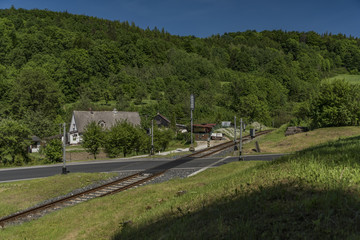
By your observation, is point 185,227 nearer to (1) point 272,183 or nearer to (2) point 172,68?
(1) point 272,183

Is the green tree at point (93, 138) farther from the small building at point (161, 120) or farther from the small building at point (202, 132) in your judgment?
the small building at point (161, 120)

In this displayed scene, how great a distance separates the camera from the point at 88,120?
236 feet

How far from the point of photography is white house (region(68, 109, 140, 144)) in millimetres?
70375

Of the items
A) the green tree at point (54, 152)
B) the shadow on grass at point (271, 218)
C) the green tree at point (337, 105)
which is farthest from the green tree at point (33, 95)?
the shadow on grass at point (271, 218)

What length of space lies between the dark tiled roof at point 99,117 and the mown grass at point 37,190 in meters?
48.7

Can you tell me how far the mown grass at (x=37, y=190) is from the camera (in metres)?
16.0

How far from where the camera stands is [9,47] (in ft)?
363

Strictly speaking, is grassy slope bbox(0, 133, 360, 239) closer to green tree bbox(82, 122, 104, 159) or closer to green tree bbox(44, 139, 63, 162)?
green tree bbox(44, 139, 63, 162)

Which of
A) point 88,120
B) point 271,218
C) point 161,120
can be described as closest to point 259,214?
point 271,218

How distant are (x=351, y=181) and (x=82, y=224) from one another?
10.2 meters

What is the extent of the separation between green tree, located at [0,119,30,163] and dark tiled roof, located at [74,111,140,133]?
30.1 meters

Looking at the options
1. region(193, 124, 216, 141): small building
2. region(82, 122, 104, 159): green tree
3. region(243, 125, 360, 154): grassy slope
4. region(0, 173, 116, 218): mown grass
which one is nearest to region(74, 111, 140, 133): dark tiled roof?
region(193, 124, 216, 141): small building

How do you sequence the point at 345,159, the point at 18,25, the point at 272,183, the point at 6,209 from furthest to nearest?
the point at 18,25, the point at 6,209, the point at 345,159, the point at 272,183

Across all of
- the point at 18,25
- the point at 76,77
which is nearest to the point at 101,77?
the point at 76,77
